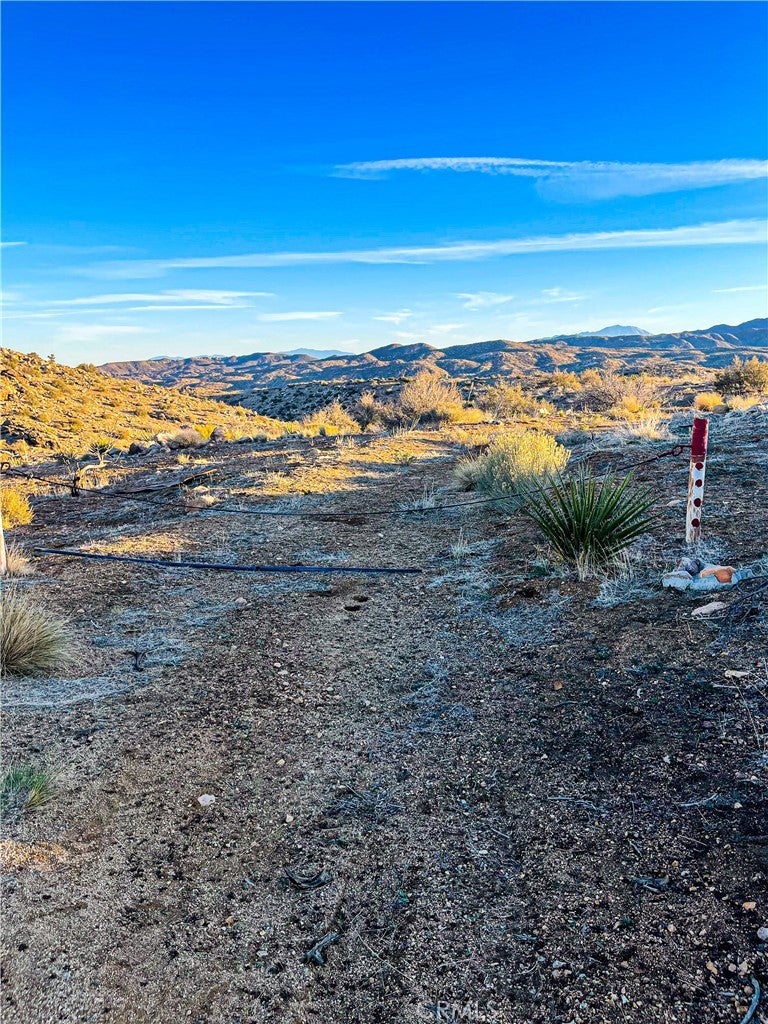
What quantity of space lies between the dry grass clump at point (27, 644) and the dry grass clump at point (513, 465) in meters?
6.99

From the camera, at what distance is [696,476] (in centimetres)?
610

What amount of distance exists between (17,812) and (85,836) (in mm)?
397

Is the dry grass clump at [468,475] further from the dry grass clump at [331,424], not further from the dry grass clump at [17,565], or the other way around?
the dry grass clump at [331,424]

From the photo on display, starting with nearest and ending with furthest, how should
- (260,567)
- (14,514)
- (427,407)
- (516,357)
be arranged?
(260,567)
(14,514)
(427,407)
(516,357)

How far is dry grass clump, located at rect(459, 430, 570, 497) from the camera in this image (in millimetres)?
10571

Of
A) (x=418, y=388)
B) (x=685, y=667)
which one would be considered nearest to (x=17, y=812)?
(x=685, y=667)

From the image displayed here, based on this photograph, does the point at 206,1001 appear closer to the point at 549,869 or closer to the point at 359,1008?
the point at 359,1008

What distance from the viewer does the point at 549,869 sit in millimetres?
2838

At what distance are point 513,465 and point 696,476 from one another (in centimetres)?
478

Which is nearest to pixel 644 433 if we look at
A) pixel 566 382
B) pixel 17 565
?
pixel 17 565

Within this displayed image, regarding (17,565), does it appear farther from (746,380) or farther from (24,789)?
(746,380)

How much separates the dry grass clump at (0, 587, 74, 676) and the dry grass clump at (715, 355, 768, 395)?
27.5 metres

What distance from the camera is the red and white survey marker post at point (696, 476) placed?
5984mm

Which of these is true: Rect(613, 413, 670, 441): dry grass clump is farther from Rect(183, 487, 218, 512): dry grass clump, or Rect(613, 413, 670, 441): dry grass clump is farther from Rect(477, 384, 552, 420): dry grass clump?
Rect(183, 487, 218, 512): dry grass clump
